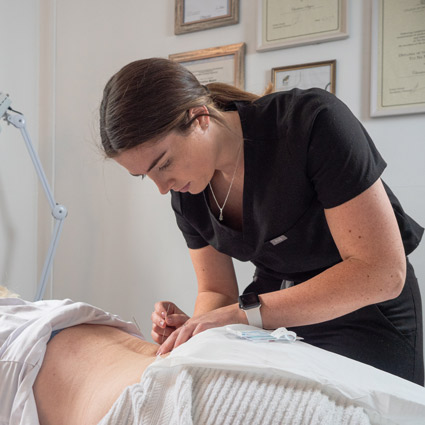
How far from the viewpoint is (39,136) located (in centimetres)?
269

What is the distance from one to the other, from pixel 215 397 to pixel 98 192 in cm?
203

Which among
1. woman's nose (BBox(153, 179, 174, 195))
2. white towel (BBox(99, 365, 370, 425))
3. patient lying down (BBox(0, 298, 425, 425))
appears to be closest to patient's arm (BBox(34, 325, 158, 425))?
patient lying down (BBox(0, 298, 425, 425))

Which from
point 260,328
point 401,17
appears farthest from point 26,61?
point 260,328

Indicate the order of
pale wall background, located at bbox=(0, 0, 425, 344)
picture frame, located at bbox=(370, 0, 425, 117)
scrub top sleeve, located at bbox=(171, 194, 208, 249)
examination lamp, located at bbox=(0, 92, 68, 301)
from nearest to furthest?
scrub top sleeve, located at bbox=(171, 194, 208, 249) < picture frame, located at bbox=(370, 0, 425, 117) < examination lamp, located at bbox=(0, 92, 68, 301) < pale wall background, located at bbox=(0, 0, 425, 344)

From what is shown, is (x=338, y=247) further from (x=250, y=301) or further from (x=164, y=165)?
(x=164, y=165)

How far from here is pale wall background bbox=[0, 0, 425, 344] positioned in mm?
2387

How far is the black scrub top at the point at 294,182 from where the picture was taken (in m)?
1.01

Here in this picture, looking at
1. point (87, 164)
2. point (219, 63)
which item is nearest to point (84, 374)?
point (219, 63)

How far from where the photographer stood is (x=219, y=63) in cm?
225

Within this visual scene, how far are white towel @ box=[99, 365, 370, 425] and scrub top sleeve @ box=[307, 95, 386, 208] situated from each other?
0.44m

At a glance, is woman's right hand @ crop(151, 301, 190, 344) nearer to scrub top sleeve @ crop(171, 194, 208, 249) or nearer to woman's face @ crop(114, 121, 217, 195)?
scrub top sleeve @ crop(171, 194, 208, 249)

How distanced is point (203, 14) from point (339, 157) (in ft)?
5.01

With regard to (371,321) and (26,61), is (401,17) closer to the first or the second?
(371,321)

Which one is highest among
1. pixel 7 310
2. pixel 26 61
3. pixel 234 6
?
pixel 234 6
